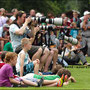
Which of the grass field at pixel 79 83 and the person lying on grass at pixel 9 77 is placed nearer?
the grass field at pixel 79 83

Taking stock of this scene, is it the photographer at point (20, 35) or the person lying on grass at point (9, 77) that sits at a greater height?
the photographer at point (20, 35)

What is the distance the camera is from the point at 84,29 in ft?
62.7

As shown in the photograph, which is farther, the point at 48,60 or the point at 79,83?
the point at 48,60

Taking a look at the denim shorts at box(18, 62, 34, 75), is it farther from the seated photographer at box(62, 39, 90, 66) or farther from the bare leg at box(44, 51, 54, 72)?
the seated photographer at box(62, 39, 90, 66)

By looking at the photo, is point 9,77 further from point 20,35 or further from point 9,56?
point 20,35

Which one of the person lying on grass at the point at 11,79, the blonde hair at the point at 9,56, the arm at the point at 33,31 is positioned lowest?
the person lying on grass at the point at 11,79

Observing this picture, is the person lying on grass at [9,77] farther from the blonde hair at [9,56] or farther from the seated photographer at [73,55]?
the seated photographer at [73,55]

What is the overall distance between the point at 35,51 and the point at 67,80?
2150 millimetres

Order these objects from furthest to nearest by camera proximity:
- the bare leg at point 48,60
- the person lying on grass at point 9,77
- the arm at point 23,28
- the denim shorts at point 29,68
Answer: the bare leg at point 48,60 < the arm at point 23,28 < the denim shorts at point 29,68 < the person lying on grass at point 9,77

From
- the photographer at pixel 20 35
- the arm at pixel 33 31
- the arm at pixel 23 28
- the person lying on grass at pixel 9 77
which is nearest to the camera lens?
the person lying on grass at pixel 9 77

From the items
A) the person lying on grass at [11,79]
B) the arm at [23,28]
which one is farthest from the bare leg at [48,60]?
the person lying on grass at [11,79]

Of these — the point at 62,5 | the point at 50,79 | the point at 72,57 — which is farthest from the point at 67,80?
the point at 62,5

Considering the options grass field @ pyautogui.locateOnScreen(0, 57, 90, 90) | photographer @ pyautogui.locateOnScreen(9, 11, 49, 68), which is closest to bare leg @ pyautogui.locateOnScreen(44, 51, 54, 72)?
photographer @ pyautogui.locateOnScreen(9, 11, 49, 68)

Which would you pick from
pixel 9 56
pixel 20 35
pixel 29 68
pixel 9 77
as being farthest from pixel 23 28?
pixel 9 77
